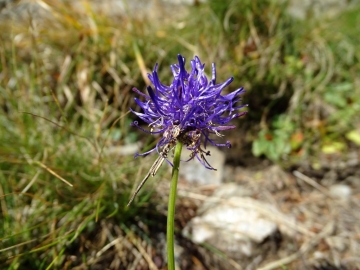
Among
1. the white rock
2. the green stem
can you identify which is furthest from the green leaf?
the green stem

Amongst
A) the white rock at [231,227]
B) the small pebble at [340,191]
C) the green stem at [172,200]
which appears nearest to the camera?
the green stem at [172,200]

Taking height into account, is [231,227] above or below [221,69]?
below

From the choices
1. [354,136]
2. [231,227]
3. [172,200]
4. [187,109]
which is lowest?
[231,227]

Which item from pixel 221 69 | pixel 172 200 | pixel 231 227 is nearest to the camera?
pixel 172 200

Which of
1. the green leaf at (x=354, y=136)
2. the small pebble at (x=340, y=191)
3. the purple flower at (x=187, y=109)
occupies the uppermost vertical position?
the green leaf at (x=354, y=136)

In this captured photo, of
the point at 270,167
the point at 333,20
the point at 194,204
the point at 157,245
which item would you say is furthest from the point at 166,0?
the point at 157,245

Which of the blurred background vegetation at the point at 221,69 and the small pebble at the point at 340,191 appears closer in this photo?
the small pebble at the point at 340,191

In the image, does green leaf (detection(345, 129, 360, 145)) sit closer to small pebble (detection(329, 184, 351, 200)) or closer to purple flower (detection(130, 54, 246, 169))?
small pebble (detection(329, 184, 351, 200))

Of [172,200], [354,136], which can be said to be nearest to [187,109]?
[172,200]

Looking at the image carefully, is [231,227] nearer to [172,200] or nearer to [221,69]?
[172,200]

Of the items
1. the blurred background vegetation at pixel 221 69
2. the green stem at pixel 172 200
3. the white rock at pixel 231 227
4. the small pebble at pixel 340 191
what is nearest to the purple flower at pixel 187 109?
the green stem at pixel 172 200

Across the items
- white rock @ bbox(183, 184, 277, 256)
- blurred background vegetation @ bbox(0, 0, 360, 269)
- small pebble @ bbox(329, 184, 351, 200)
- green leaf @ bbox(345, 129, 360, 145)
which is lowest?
white rock @ bbox(183, 184, 277, 256)

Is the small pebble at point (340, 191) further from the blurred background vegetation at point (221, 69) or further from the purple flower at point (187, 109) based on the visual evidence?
the purple flower at point (187, 109)
